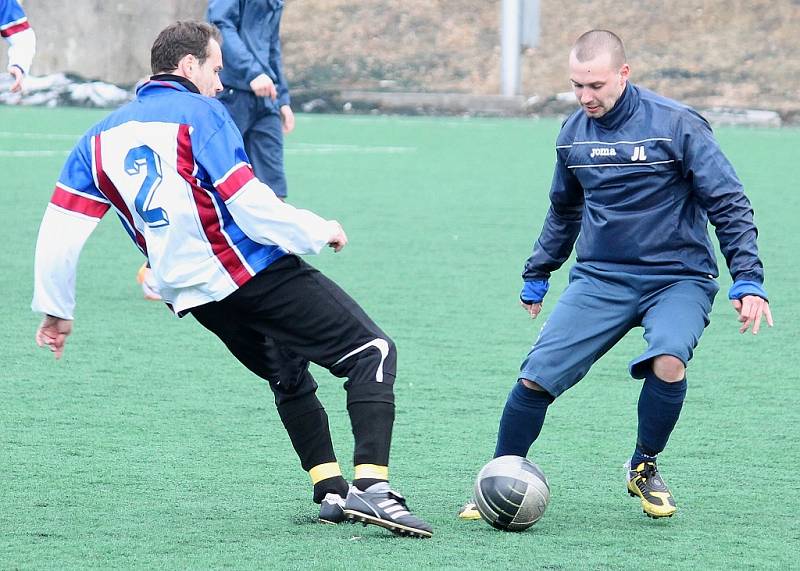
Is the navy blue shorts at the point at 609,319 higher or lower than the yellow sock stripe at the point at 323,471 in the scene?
higher

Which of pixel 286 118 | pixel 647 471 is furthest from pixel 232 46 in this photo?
pixel 647 471

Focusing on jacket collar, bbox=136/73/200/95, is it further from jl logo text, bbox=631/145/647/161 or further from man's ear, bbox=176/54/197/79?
jl logo text, bbox=631/145/647/161

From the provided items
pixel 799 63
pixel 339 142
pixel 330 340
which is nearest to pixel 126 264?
pixel 330 340

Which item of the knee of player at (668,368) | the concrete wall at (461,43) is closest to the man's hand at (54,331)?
the knee of player at (668,368)

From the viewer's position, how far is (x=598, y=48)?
183 inches

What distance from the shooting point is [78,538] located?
4270mm

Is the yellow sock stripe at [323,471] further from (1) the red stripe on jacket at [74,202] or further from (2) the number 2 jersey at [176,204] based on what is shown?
(1) the red stripe on jacket at [74,202]

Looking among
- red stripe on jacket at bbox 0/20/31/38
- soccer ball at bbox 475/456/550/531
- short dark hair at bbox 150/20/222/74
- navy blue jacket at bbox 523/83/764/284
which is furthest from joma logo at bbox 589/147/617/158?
red stripe on jacket at bbox 0/20/31/38

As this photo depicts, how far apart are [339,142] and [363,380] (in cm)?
1542

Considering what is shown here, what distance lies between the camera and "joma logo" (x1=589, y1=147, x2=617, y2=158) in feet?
15.5

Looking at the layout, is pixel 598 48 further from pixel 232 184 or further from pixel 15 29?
pixel 15 29

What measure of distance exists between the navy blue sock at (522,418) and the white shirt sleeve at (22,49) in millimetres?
3998

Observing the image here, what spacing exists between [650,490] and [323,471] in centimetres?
101

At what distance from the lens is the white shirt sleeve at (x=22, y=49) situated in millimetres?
7645
